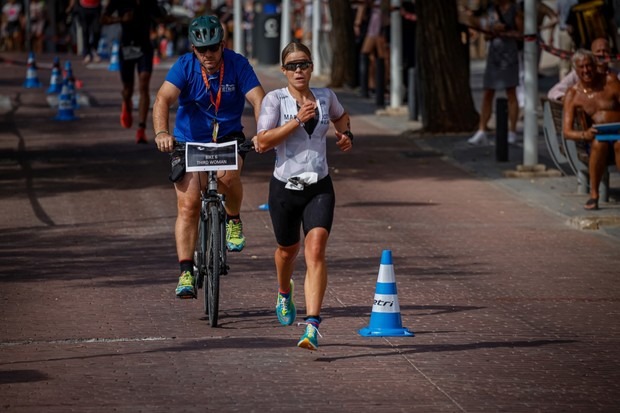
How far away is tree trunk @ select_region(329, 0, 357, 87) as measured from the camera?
3547 centimetres

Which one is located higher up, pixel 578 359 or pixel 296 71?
pixel 296 71

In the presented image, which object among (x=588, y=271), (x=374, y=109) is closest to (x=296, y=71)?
(x=588, y=271)

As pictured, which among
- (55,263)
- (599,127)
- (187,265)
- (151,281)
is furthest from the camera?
(599,127)

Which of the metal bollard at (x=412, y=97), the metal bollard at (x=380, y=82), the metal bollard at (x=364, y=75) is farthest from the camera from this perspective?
the metal bollard at (x=364, y=75)

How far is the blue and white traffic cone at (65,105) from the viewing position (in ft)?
90.1

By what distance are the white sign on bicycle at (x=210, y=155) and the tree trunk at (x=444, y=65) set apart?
13.5 meters

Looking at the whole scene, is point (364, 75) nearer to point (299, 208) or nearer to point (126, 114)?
point (126, 114)

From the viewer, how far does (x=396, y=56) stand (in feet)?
93.0

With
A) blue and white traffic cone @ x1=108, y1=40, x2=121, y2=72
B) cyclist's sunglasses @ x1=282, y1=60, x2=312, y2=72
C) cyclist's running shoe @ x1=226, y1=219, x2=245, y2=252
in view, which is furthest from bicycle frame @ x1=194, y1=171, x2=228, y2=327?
blue and white traffic cone @ x1=108, y1=40, x2=121, y2=72

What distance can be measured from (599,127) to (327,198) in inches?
264

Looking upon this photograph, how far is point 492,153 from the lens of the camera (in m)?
21.4

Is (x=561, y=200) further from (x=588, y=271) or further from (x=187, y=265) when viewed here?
(x=187, y=265)

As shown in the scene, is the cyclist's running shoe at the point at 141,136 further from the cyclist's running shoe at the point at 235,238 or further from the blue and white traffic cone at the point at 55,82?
the cyclist's running shoe at the point at 235,238

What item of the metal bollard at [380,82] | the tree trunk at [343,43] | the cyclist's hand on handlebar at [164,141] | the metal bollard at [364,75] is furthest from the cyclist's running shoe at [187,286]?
the tree trunk at [343,43]
